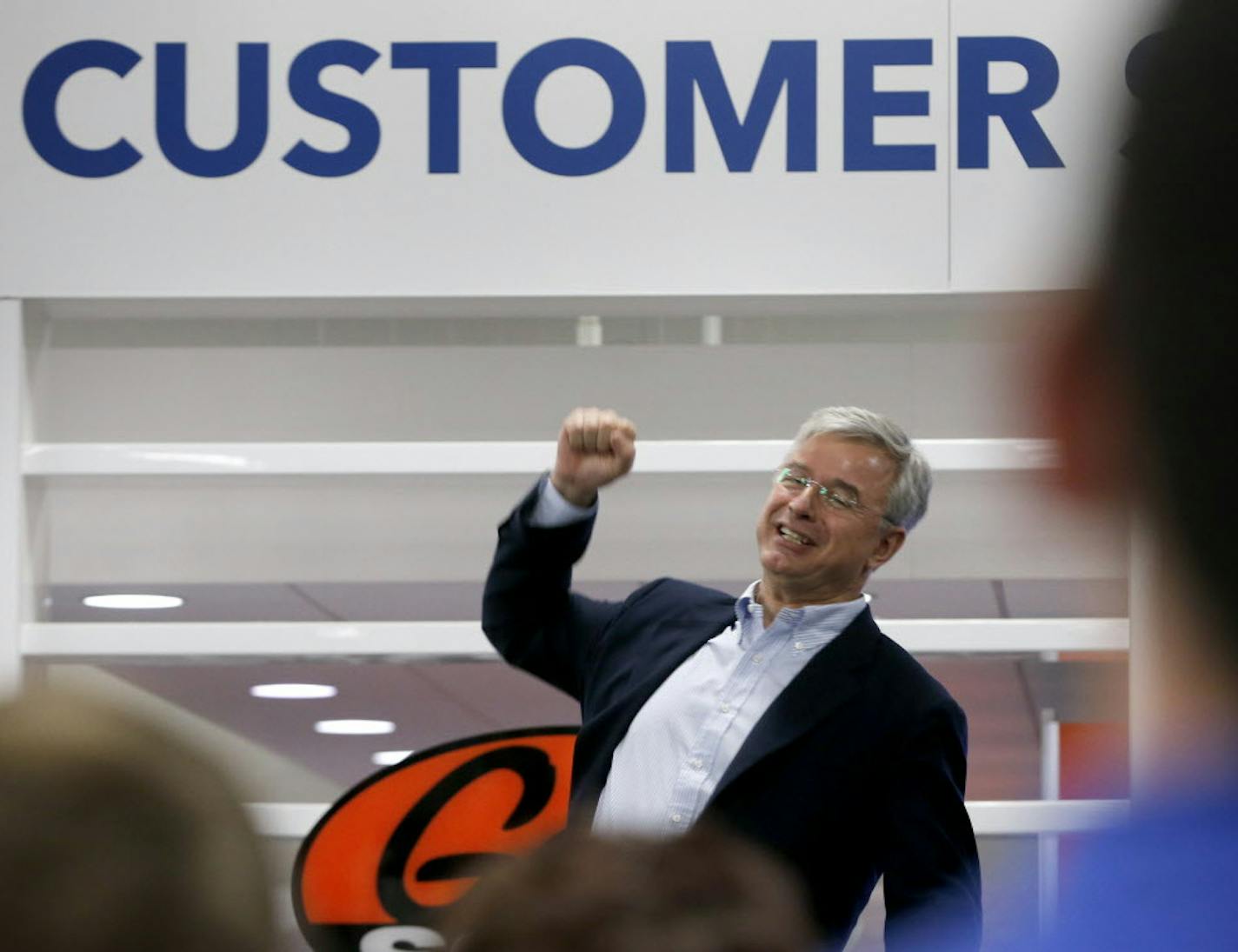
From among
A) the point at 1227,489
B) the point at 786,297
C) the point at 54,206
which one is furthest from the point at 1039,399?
the point at 54,206

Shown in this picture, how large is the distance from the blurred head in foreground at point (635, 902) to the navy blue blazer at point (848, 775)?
1.96 metres

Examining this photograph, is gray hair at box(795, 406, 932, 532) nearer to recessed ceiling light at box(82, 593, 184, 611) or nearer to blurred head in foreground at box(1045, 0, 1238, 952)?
recessed ceiling light at box(82, 593, 184, 611)

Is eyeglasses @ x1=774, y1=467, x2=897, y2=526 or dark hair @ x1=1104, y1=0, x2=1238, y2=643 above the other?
dark hair @ x1=1104, y1=0, x2=1238, y2=643

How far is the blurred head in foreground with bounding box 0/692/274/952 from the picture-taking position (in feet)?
1.78

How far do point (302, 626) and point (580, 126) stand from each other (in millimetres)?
1122

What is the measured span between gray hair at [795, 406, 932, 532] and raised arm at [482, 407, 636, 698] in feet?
1.03

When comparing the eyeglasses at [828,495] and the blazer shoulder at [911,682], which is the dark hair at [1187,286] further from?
the eyeglasses at [828,495]

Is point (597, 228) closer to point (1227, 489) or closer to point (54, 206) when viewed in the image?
point (54, 206)

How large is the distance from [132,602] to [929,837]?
1.98 m

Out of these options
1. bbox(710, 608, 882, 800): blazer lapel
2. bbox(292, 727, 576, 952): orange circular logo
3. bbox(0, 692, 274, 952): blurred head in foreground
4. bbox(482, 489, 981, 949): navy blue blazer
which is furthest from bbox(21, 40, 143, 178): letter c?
bbox(0, 692, 274, 952): blurred head in foreground

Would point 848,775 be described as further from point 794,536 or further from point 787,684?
point 794,536

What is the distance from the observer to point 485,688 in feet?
12.9

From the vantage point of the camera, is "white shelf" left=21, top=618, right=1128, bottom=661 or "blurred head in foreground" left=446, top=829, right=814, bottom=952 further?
"white shelf" left=21, top=618, right=1128, bottom=661

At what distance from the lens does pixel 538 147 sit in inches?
Answer: 156
